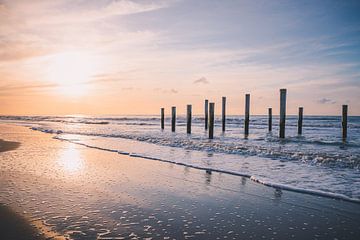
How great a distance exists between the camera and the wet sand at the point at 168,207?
11.4 ft

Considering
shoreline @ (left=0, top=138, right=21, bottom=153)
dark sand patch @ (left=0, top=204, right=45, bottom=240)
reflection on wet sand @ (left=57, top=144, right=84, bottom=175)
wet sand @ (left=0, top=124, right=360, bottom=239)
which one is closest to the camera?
dark sand patch @ (left=0, top=204, right=45, bottom=240)

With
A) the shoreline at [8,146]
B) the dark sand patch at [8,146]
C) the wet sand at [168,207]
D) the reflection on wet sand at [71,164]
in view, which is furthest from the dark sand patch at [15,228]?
the dark sand patch at [8,146]

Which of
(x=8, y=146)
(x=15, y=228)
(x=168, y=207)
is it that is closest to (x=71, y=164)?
(x=168, y=207)

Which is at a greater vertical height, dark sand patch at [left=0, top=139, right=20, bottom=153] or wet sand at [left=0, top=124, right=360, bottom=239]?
wet sand at [left=0, top=124, right=360, bottom=239]

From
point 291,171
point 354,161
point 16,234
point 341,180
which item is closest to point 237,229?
point 16,234

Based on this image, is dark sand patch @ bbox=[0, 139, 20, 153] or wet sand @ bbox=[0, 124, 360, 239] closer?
wet sand @ bbox=[0, 124, 360, 239]

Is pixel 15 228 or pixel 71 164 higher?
pixel 15 228

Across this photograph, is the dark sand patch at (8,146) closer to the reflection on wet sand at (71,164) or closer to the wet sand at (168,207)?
the reflection on wet sand at (71,164)

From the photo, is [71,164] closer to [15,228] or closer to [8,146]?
[15,228]

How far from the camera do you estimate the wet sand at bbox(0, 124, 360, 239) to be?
347 centimetres

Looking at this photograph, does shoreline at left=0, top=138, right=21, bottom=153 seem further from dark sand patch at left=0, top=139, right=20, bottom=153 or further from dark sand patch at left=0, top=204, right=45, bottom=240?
dark sand patch at left=0, top=204, right=45, bottom=240

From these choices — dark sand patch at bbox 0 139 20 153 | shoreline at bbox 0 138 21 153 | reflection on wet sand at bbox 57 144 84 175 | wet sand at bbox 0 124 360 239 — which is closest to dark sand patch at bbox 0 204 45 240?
wet sand at bbox 0 124 360 239

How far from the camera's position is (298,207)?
15.1 feet

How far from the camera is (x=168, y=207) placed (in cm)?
447
